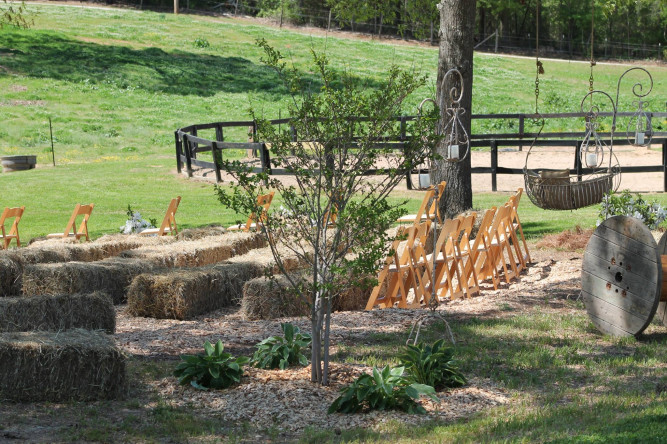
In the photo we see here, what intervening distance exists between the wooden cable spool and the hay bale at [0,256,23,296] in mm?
7022

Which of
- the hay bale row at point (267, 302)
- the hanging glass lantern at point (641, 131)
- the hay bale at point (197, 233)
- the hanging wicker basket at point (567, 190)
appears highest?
the hanging glass lantern at point (641, 131)

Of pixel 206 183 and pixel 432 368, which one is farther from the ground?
pixel 206 183

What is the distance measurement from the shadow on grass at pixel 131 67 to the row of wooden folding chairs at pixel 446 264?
3152 centimetres

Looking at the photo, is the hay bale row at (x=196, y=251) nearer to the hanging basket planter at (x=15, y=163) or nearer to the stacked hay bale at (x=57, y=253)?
the stacked hay bale at (x=57, y=253)

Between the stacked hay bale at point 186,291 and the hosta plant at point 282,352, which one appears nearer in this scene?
the hosta plant at point 282,352

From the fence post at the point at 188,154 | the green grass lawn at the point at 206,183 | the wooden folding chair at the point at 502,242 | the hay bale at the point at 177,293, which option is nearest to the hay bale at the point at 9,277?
the hay bale at the point at 177,293

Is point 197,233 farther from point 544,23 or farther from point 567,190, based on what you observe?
point 544,23

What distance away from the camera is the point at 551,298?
33.2 feet

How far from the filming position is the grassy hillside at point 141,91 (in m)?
20.9

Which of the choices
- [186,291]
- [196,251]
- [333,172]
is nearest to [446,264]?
[186,291]

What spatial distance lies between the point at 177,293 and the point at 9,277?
110 inches

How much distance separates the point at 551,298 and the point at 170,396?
17.1ft

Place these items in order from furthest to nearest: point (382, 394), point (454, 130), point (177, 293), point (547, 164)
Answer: point (547, 164), point (454, 130), point (177, 293), point (382, 394)

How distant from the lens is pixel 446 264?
10.7m
